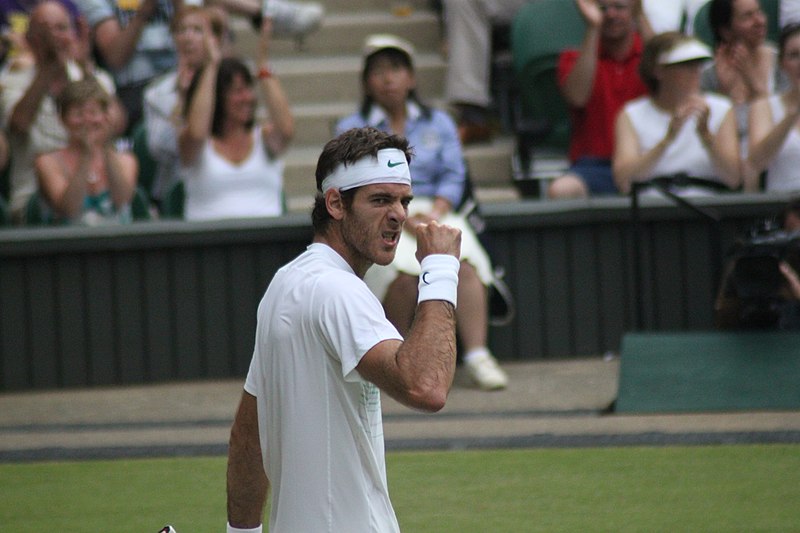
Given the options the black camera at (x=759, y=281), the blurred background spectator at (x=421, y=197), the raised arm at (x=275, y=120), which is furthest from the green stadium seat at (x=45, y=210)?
the black camera at (x=759, y=281)

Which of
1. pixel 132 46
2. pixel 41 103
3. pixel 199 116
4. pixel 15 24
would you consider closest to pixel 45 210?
pixel 41 103

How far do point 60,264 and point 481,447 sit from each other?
121 inches

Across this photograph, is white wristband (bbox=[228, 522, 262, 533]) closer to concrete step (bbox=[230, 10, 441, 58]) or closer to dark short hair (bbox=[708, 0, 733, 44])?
dark short hair (bbox=[708, 0, 733, 44])

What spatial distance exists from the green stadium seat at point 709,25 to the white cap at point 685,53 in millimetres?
1425

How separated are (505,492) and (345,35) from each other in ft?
21.9

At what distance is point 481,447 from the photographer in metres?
6.37

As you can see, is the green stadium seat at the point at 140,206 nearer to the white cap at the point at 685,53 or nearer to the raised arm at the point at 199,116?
the raised arm at the point at 199,116

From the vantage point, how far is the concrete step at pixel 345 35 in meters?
11.4

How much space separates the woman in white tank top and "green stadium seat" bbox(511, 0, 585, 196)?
2.08 meters

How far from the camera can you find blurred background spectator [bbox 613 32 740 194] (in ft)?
26.5

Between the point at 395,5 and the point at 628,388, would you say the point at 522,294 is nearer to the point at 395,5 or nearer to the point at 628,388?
the point at 628,388

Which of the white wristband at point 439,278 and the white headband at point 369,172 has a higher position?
the white headband at point 369,172

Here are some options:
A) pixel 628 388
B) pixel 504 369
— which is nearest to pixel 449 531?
pixel 628 388

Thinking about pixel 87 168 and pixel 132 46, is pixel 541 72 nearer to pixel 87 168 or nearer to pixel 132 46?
pixel 132 46
